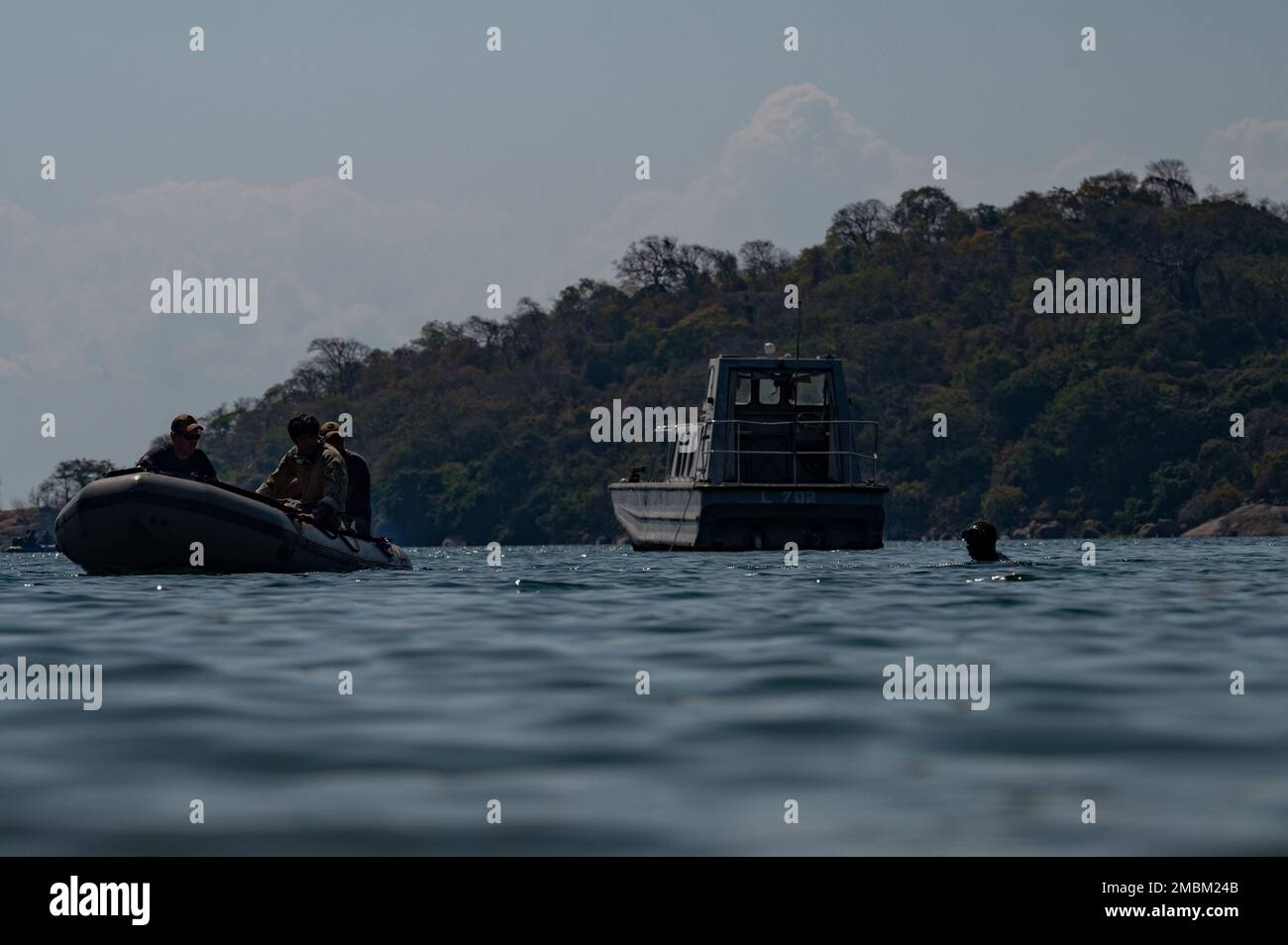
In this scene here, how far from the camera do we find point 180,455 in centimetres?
1845

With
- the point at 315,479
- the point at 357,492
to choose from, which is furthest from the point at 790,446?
the point at 315,479

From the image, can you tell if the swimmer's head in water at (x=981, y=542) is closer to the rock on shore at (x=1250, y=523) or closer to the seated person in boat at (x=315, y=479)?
the seated person in boat at (x=315, y=479)

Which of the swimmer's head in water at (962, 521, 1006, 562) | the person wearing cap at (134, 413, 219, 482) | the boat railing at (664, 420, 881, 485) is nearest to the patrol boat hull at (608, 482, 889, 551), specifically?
the boat railing at (664, 420, 881, 485)

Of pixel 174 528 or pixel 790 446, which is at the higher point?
pixel 790 446

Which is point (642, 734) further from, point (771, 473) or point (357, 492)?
point (771, 473)

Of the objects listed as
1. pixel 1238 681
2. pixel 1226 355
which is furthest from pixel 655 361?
pixel 1238 681

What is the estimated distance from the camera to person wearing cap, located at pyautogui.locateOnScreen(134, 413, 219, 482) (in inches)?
708

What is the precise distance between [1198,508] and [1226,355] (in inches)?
1131

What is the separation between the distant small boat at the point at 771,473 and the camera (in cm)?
3353

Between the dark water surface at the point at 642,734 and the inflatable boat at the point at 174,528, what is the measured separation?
14.3 ft

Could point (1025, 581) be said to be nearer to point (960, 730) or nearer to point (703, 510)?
point (960, 730)

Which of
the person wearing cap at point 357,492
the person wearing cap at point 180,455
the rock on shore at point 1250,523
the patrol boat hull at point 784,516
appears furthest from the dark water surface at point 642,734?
the rock on shore at point 1250,523

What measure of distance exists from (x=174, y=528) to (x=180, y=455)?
3.77 ft

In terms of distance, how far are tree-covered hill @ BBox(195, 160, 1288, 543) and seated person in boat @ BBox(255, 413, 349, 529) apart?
88.1 meters
